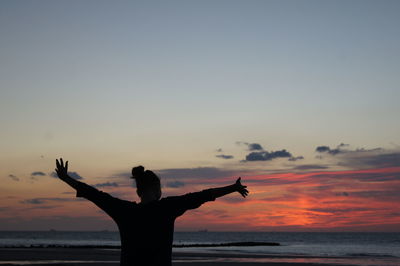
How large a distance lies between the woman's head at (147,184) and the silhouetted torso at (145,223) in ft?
0.17

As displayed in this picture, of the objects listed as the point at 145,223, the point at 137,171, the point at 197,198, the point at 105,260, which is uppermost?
the point at 137,171

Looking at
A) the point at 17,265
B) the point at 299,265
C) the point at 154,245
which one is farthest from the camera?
the point at 299,265

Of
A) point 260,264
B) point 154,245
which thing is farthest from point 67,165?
point 260,264

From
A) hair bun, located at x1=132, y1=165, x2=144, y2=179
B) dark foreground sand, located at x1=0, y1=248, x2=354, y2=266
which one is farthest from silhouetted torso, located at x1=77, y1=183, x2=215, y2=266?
dark foreground sand, located at x1=0, y1=248, x2=354, y2=266

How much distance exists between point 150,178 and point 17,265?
89.2ft

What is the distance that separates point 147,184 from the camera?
3.61m

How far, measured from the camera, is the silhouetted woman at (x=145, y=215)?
3549mm

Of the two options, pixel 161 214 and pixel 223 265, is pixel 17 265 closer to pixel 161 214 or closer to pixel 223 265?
pixel 223 265

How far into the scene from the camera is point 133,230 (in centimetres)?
360

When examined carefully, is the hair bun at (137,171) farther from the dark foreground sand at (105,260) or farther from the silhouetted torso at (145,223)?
the dark foreground sand at (105,260)

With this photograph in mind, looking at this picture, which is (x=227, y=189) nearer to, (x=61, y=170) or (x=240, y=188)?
(x=240, y=188)

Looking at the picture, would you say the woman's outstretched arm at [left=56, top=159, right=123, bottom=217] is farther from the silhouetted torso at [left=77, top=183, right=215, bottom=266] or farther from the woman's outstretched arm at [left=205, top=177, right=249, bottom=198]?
the woman's outstretched arm at [left=205, top=177, right=249, bottom=198]

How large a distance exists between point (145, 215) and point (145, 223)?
0.17 ft

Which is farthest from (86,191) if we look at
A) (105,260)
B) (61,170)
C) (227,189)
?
(105,260)
